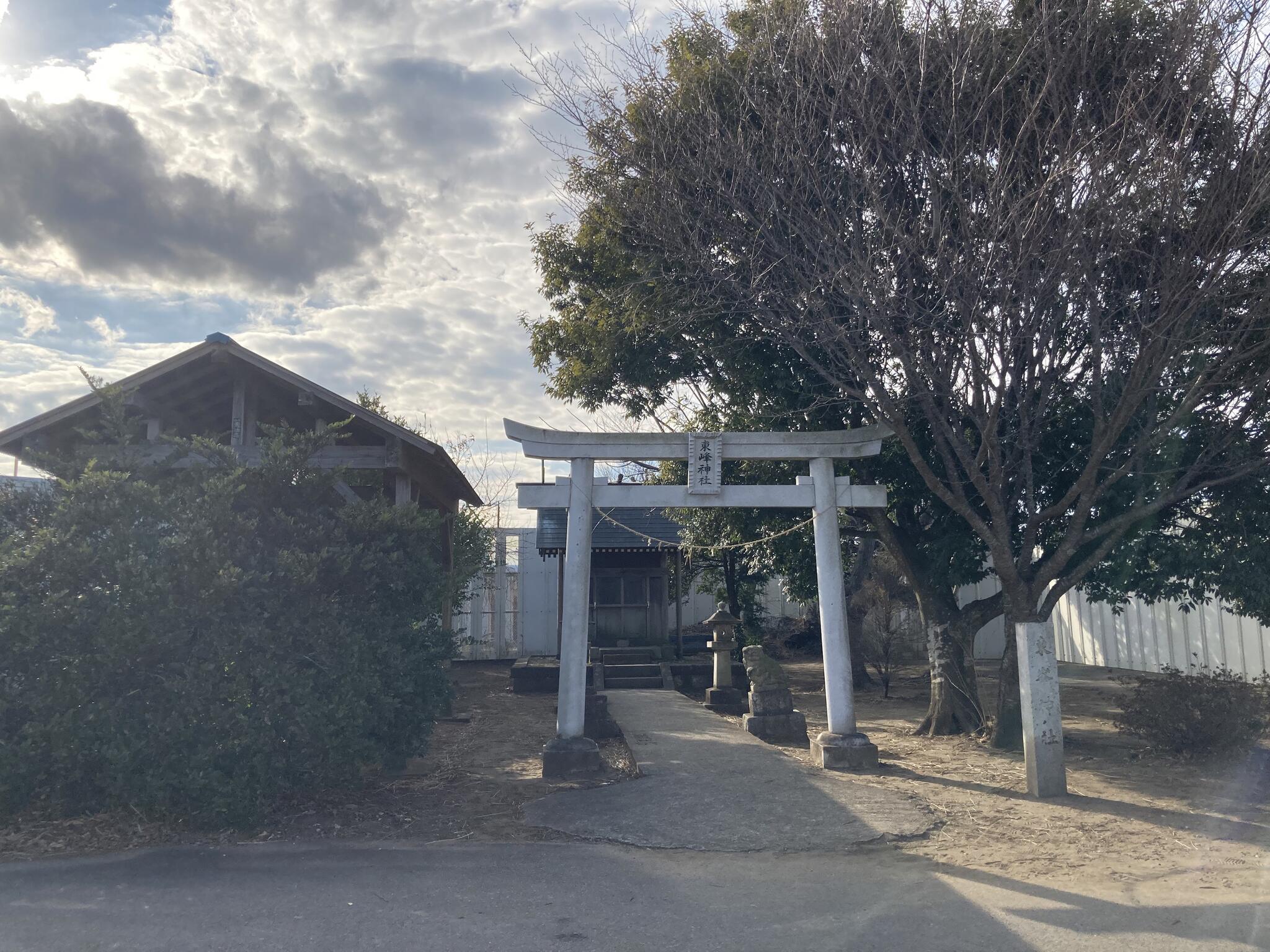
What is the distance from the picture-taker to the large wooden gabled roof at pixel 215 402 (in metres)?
10.9

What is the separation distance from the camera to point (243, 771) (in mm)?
6516

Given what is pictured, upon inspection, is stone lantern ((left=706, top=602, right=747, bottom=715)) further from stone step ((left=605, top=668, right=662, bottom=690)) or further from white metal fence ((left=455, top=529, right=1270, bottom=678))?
white metal fence ((left=455, top=529, right=1270, bottom=678))

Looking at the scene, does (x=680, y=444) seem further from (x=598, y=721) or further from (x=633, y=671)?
(x=633, y=671)

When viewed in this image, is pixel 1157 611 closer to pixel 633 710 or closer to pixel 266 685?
pixel 633 710

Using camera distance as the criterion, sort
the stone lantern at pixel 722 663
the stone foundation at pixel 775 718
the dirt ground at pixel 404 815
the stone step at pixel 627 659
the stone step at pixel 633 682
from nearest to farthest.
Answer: the dirt ground at pixel 404 815 → the stone foundation at pixel 775 718 → the stone lantern at pixel 722 663 → the stone step at pixel 633 682 → the stone step at pixel 627 659

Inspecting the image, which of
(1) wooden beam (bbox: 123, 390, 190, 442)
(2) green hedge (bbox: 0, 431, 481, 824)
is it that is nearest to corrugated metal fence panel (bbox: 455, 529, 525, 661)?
(1) wooden beam (bbox: 123, 390, 190, 442)

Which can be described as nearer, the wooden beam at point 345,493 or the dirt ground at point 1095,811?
the dirt ground at point 1095,811

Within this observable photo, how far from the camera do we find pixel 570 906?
5445 mm

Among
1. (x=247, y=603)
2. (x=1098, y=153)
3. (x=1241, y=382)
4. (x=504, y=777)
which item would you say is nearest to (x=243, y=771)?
(x=247, y=603)

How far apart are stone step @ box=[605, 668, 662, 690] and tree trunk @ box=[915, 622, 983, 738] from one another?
619 cm

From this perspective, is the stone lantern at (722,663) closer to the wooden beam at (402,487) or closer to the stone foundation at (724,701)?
the stone foundation at (724,701)

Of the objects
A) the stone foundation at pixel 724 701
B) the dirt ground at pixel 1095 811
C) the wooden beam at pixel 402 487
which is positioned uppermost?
the wooden beam at pixel 402 487

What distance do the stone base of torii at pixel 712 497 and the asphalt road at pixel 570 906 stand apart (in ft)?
9.59

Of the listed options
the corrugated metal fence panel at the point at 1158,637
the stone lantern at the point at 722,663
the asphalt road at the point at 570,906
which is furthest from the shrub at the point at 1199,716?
the stone lantern at the point at 722,663
